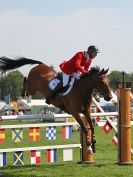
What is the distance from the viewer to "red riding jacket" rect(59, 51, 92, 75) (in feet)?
30.1

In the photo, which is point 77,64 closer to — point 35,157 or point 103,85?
point 103,85

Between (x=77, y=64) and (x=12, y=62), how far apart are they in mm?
2050

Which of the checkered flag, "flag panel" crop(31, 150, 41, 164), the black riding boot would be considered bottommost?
"flag panel" crop(31, 150, 41, 164)

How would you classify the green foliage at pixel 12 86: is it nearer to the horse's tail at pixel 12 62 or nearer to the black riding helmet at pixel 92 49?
the horse's tail at pixel 12 62

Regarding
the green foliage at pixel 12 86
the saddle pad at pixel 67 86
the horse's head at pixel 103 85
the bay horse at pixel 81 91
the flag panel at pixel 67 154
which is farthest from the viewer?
the green foliage at pixel 12 86

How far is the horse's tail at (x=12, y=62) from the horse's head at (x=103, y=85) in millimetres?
2046

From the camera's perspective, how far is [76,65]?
9.22 meters

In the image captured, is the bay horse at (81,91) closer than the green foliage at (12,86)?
Yes

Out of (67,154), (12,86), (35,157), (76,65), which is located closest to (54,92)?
(76,65)

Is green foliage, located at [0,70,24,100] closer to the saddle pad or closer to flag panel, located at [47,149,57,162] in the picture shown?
flag panel, located at [47,149,57,162]

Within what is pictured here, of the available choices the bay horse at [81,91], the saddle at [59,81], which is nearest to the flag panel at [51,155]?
the bay horse at [81,91]

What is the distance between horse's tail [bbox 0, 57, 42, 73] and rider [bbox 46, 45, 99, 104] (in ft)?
3.96

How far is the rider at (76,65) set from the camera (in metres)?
9.17

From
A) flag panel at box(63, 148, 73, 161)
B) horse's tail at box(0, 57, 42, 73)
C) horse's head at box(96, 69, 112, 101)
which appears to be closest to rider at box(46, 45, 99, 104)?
horse's head at box(96, 69, 112, 101)
